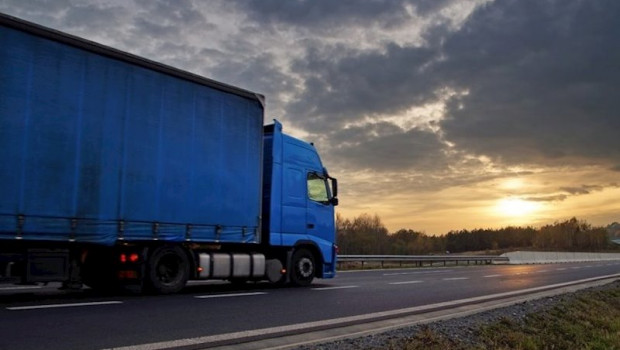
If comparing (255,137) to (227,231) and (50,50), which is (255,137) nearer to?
(227,231)

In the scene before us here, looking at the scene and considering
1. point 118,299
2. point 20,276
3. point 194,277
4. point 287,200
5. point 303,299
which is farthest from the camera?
point 287,200

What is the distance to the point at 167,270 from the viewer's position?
10883 mm

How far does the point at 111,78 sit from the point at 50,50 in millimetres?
1119

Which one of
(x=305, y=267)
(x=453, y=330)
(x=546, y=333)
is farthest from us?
(x=305, y=267)

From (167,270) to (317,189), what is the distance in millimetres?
4662

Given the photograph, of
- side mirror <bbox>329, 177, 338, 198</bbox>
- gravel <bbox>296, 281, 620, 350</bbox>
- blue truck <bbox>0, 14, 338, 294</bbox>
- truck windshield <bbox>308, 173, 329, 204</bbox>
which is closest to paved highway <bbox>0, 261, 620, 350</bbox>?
blue truck <bbox>0, 14, 338, 294</bbox>

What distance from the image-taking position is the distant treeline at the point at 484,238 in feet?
290

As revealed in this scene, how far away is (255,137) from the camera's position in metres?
12.4

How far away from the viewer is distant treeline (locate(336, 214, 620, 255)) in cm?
8844

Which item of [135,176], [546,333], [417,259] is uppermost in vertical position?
[135,176]

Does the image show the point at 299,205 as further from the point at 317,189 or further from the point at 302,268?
the point at 302,268

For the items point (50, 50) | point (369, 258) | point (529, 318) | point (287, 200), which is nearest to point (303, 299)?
point (287, 200)

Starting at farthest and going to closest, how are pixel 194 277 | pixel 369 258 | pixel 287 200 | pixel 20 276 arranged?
pixel 369 258 → pixel 287 200 → pixel 194 277 → pixel 20 276

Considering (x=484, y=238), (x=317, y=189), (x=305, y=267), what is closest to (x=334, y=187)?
(x=317, y=189)
